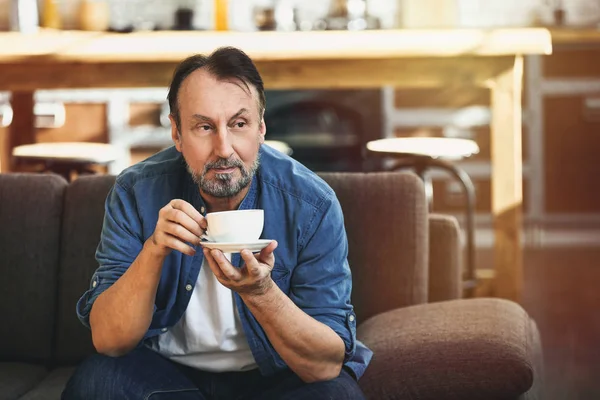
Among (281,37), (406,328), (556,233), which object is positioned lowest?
(556,233)

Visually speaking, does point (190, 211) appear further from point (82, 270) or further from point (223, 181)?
point (82, 270)

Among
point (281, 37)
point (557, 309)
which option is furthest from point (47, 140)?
point (557, 309)

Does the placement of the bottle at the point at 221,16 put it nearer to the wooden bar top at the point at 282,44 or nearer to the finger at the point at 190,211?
the wooden bar top at the point at 282,44

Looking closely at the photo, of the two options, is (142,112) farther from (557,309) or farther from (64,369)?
(64,369)

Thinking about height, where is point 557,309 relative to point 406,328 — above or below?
below

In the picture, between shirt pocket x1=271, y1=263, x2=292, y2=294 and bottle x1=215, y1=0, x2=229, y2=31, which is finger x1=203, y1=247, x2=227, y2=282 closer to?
shirt pocket x1=271, y1=263, x2=292, y2=294

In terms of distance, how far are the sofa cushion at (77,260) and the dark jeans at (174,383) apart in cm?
43

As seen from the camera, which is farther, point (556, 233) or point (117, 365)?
point (556, 233)

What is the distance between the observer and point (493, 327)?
1726 mm

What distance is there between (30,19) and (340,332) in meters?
2.38

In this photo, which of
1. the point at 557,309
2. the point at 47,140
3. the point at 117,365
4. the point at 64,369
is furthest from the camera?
the point at 47,140

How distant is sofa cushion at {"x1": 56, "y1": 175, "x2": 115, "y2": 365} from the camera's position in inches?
79.1

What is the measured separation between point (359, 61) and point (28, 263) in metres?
1.66

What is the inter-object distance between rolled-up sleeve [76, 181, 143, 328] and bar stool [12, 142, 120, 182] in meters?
1.76
